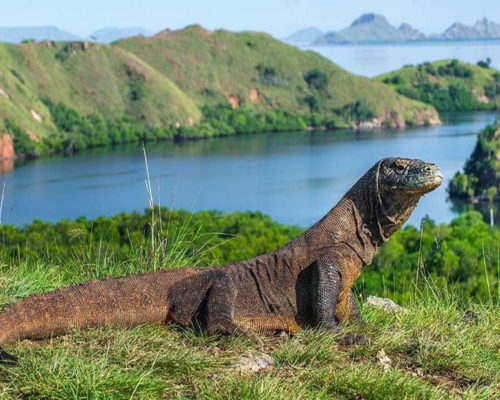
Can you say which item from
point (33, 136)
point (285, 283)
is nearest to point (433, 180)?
point (285, 283)

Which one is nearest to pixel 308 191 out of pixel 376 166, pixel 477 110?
pixel 376 166

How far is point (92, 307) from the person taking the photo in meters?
5.44

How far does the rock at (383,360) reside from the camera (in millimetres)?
4965

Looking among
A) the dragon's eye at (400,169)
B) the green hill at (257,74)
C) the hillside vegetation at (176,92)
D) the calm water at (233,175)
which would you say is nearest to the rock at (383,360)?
the dragon's eye at (400,169)

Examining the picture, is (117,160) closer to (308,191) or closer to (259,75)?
(308,191)

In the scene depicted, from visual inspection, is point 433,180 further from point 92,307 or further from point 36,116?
point 36,116

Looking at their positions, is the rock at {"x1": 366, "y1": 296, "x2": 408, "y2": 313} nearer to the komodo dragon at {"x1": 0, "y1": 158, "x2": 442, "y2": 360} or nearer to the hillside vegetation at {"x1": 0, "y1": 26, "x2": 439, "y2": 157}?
the komodo dragon at {"x1": 0, "y1": 158, "x2": 442, "y2": 360}

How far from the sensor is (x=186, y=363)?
15.2ft

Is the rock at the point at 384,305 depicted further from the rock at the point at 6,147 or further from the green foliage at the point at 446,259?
the rock at the point at 6,147

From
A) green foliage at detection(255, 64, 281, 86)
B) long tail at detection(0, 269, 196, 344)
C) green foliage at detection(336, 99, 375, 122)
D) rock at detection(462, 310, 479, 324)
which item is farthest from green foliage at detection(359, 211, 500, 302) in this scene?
green foliage at detection(255, 64, 281, 86)

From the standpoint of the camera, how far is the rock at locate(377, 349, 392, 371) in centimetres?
496

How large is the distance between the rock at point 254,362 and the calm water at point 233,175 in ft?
125

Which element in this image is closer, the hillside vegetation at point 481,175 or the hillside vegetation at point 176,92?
the hillside vegetation at point 481,175

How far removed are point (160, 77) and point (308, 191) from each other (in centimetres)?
9527
